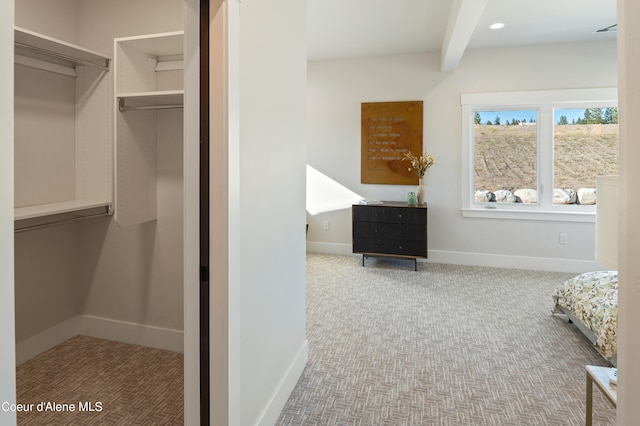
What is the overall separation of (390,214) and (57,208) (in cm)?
342

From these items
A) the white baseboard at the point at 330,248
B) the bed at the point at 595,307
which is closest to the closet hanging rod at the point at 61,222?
the bed at the point at 595,307

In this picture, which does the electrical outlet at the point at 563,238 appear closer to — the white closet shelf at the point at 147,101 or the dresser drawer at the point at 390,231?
the dresser drawer at the point at 390,231

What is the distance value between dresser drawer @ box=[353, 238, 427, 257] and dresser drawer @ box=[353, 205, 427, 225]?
250 mm

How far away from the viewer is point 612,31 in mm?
4066

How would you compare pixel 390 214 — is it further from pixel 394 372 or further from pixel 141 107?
pixel 141 107

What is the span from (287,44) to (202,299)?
4.43ft

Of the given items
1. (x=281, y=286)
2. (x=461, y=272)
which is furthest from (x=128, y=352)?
(x=461, y=272)

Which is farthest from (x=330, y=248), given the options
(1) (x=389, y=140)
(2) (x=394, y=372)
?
(2) (x=394, y=372)

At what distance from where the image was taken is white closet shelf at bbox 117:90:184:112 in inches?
88.3

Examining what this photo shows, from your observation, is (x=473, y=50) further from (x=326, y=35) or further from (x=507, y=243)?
(x=507, y=243)

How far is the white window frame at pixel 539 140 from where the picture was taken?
4.52 m

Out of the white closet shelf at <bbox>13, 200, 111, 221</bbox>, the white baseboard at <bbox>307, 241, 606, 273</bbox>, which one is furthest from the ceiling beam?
the white closet shelf at <bbox>13, 200, 111, 221</bbox>
